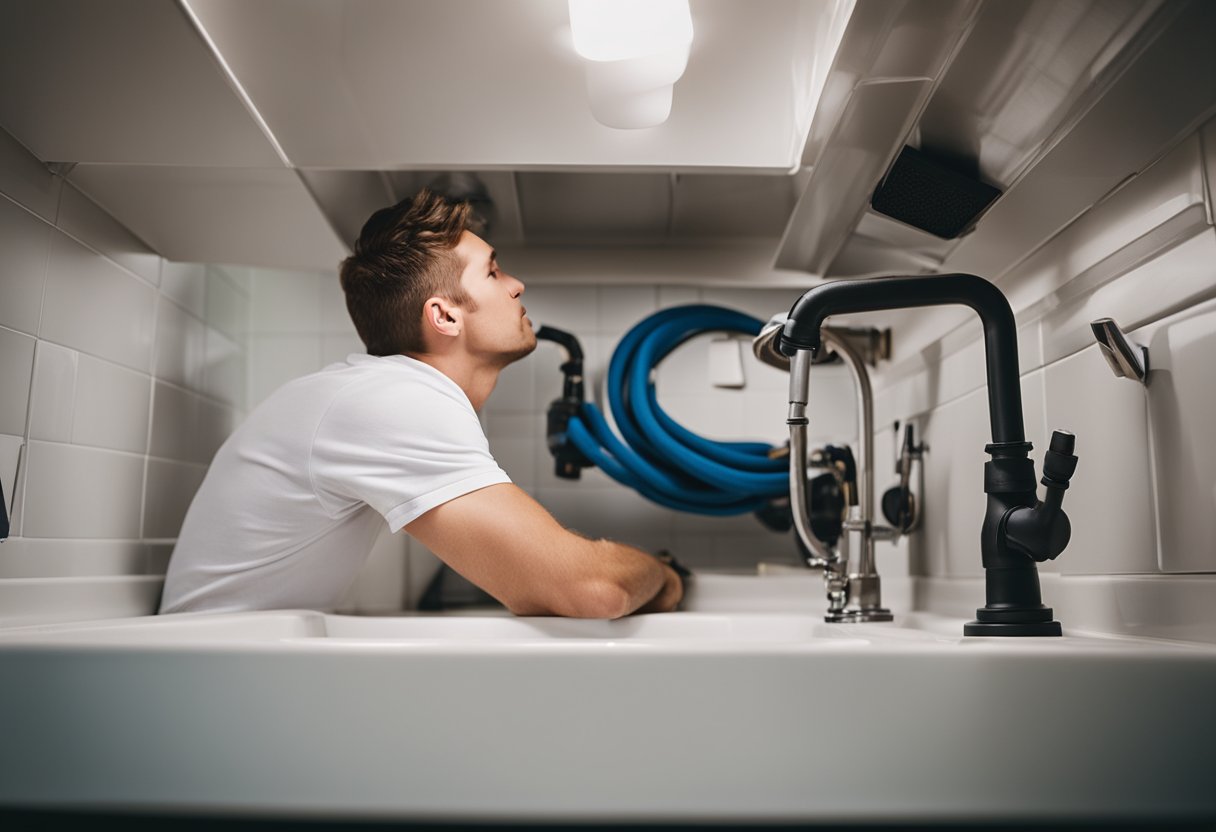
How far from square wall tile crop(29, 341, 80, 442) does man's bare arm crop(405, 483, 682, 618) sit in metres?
0.50

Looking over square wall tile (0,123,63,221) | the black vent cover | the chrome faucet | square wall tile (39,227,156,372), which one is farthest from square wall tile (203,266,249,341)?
the black vent cover

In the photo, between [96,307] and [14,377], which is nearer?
[14,377]

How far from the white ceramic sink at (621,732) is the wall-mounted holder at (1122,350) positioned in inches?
15.2

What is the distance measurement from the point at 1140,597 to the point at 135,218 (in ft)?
4.67

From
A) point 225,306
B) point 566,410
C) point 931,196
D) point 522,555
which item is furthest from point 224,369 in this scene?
point 931,196

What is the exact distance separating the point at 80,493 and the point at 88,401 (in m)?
0.13

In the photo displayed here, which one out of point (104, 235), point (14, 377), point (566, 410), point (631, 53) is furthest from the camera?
point (566, 410)

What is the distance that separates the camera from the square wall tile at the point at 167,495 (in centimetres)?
147

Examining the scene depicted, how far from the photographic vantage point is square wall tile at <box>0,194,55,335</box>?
1.05 metres

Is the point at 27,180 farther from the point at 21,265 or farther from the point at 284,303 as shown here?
the point at 284,303

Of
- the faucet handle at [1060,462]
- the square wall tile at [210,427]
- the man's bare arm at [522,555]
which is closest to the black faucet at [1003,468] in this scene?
the faucet handle at [1060,462]

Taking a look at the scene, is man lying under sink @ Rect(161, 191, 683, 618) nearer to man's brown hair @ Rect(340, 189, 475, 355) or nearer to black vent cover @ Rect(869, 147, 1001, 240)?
man's brown hair @ Rect(340, 189, 475, 355)

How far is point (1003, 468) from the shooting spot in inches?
30.6

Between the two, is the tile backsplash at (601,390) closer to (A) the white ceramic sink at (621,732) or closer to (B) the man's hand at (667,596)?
(B) the man's hand at (667,596)
